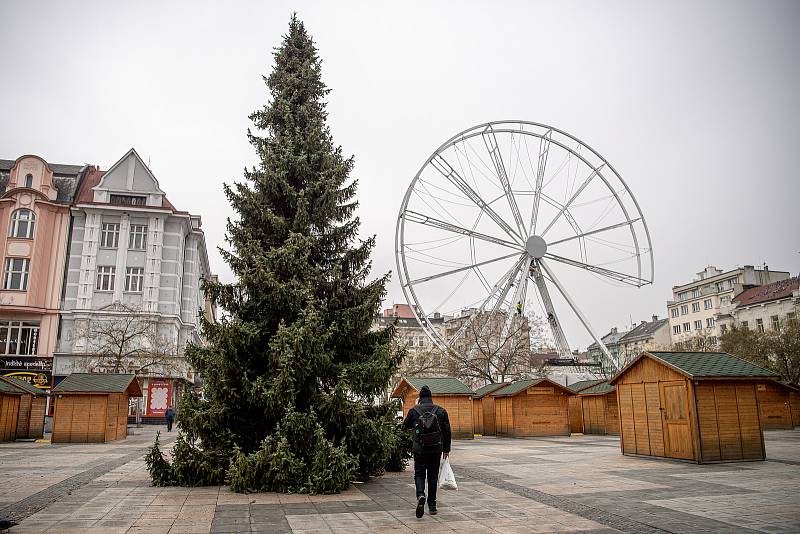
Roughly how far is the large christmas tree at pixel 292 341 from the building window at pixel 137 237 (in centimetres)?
3537

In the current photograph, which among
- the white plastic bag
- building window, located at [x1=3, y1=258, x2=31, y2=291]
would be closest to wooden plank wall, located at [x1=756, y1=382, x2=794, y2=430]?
the white plastic bag

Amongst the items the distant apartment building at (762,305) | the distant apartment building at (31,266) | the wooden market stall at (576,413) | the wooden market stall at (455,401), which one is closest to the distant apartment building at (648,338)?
the distant apartment building at (762,305)

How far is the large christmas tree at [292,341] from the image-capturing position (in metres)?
11.4

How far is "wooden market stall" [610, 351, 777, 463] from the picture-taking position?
15.4m

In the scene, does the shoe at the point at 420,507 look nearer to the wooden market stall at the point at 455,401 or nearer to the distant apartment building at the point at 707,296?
the wooden market stall at the point at 455,401

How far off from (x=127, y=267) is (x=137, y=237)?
244cm

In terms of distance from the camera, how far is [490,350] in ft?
136

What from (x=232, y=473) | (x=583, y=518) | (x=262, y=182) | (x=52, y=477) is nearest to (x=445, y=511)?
(x=583, y=518)

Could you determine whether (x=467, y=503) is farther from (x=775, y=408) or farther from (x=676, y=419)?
(x=775, y=408)

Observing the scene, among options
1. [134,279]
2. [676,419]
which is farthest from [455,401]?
[134,279]

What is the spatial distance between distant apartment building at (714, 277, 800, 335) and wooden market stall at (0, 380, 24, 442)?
62.1 m

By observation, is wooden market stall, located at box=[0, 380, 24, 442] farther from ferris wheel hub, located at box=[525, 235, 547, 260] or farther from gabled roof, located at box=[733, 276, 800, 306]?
gabled roof, located at box=[733, 276, 800, 306]

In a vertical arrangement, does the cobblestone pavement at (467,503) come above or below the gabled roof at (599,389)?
below

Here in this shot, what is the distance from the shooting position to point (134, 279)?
45656 millimetres
